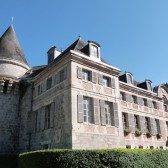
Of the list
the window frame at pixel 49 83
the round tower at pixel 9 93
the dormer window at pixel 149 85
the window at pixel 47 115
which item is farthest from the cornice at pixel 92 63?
the dormer window at pixel 149 85

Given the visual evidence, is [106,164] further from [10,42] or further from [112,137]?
[10,42]

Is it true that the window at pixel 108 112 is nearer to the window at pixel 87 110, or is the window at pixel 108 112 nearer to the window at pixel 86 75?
the window at pixel 87 110

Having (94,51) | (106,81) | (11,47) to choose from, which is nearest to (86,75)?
(106,81)

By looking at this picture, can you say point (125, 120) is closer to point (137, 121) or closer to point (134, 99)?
point (137, 121)

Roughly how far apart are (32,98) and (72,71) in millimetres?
5831

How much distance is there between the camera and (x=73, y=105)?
1255cm

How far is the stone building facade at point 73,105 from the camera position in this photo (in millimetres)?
12922

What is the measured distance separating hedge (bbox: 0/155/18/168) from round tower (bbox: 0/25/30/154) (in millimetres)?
633

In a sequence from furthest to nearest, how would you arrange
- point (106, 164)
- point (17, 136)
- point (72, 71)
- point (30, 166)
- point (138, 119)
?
1. point (138, 119)
2. point (17, 136)
3. point (72, 71)
4. point (30, 166)
5. point (106, 164)

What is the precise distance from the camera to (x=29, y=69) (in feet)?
67.4

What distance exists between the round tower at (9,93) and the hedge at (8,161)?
0.63 metres

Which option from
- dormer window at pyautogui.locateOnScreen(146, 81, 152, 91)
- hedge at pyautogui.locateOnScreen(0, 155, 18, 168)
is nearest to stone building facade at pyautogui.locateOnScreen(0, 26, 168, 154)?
dormer window at pyautogui.locateOnScreen(146, 81, 152, 91)

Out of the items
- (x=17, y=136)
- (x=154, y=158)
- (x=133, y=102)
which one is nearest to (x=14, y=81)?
(x=17, y=136)

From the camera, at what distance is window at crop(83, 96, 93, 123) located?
13250 millimetres
